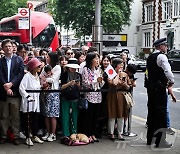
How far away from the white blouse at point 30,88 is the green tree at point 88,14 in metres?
38.2

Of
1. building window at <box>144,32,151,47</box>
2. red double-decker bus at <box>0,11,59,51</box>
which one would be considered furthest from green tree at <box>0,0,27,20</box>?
red double-decker bus at <box>0,11,59,51</box>

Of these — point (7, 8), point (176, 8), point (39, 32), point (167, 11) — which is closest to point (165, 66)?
point (39, 32)

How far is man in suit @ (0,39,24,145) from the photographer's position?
6.89 metres

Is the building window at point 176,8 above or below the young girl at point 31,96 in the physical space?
above

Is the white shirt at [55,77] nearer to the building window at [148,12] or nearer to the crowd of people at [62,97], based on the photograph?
the crowd of people at [62,97]

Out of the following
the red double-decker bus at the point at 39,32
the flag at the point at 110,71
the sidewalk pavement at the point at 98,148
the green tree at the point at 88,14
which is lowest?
the sidewalk pavement at the point at 98,148

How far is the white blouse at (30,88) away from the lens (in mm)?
6864

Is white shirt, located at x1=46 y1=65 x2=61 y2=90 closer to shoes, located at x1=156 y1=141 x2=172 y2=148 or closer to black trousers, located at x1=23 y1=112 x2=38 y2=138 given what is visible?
black trousers, located at x1=23 y1=112 x2=38 y2=138

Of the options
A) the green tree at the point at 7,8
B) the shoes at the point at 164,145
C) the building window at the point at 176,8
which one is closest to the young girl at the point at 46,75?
the shoes at the point at 164,145

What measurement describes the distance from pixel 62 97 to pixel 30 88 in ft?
2.08

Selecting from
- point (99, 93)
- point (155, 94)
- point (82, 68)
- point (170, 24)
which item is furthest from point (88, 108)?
point (170, 24)

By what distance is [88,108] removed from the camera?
23.8 feet

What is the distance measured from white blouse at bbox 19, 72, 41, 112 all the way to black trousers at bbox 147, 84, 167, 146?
6.82 ft

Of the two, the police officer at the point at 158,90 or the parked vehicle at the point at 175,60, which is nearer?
the police officer at the point at 158,90
